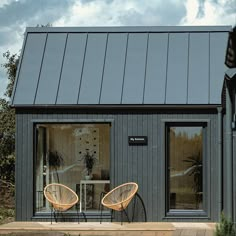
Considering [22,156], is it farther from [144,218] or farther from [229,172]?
[229,172]

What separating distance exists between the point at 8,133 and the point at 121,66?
659 centimetres

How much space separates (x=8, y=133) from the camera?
18500mm

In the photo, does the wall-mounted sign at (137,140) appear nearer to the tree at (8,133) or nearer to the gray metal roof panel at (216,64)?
the gray metal roof panel at (216,64)

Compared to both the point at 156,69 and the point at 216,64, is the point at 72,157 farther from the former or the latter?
the point at 216,64

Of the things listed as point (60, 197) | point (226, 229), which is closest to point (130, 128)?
point (60, 197)

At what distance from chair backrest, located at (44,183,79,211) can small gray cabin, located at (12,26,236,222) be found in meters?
0.23

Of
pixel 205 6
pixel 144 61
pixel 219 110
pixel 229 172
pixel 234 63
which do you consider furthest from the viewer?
pixel 205 6

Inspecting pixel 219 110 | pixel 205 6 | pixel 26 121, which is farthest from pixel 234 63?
pixel 205 6

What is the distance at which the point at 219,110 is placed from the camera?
12.1m

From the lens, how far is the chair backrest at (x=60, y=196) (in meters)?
12.1

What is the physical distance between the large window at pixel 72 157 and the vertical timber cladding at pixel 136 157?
0.22 metres

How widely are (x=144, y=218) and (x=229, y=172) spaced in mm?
2887

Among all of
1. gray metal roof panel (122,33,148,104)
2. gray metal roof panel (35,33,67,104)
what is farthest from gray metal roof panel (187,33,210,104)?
gray metal roof panel (35,33,67,104)

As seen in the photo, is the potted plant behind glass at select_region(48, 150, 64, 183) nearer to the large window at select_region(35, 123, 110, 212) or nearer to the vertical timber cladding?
the large window at select_region(35, 123, 110, 212)
